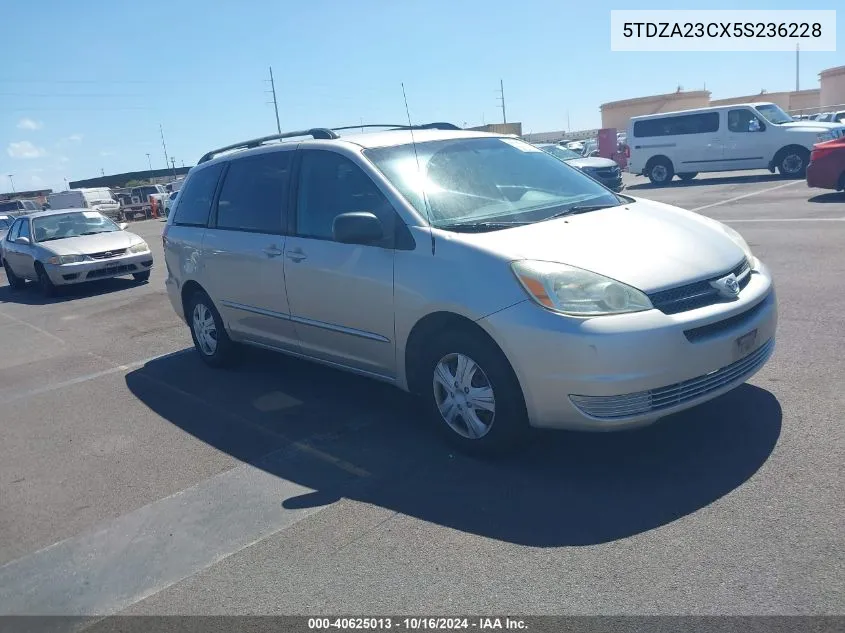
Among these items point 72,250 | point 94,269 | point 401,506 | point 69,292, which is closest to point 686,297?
point 401,506

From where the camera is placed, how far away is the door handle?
17.5 ft

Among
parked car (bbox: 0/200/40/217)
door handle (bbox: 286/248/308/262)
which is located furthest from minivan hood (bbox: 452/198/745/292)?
parked car (bbox: 0/200/40/217)

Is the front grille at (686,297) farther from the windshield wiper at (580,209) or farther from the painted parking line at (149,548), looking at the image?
the painted parking line at (149,548)

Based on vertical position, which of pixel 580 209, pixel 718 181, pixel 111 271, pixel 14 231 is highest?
pixel 580 209

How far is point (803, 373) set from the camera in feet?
16.9

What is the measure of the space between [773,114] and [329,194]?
20311 mm

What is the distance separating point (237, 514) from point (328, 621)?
46.6 inches

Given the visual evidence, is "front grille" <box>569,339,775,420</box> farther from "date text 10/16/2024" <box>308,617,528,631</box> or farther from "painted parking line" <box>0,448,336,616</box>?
"painted parking line" <box>0,448,336,616</box>

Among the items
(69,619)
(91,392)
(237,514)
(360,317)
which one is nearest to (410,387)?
(360,317)

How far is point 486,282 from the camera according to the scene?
4.07 meters

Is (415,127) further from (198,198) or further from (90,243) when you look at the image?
(90,243)

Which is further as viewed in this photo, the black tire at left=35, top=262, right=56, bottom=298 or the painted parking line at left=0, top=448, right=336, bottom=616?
the black tire at left=35, top=262, right=56, bottom=298

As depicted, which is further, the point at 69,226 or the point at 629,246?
the point at 69,226

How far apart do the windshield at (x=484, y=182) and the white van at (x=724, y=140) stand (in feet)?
Result: 60.0
